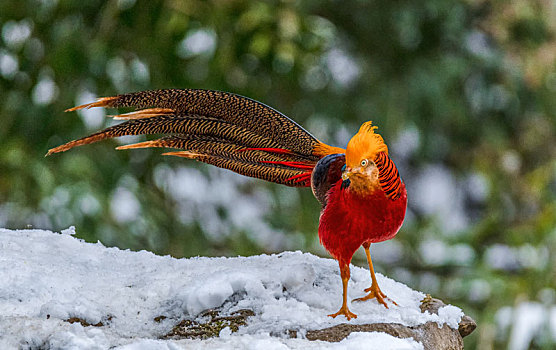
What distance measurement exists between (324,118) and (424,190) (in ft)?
3.40

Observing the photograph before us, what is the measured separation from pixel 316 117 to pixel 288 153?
269 cm

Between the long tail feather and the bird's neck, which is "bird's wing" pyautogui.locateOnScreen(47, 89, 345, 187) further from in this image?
the bird's neck

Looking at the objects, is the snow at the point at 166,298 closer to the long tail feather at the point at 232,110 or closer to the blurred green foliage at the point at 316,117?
the long tail feather at the point at 232,110

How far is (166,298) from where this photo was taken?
109 centimetres

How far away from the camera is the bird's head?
3.22 feet

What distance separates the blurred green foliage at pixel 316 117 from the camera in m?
3.21

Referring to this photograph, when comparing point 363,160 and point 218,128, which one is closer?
point 363,160

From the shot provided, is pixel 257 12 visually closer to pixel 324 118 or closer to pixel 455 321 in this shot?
pixel 324 118

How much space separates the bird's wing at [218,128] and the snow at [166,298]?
0.20m

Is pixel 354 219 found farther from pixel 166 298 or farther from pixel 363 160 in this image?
pixel 166 298

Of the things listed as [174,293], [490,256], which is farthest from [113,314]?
[490,256]

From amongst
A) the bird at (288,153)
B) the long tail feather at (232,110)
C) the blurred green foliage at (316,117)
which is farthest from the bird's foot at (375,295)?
the blurred green foliage at (316,117)

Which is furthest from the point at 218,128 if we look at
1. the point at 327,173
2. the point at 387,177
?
the point at 387,177

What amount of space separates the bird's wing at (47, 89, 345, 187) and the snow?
0.20 meters
